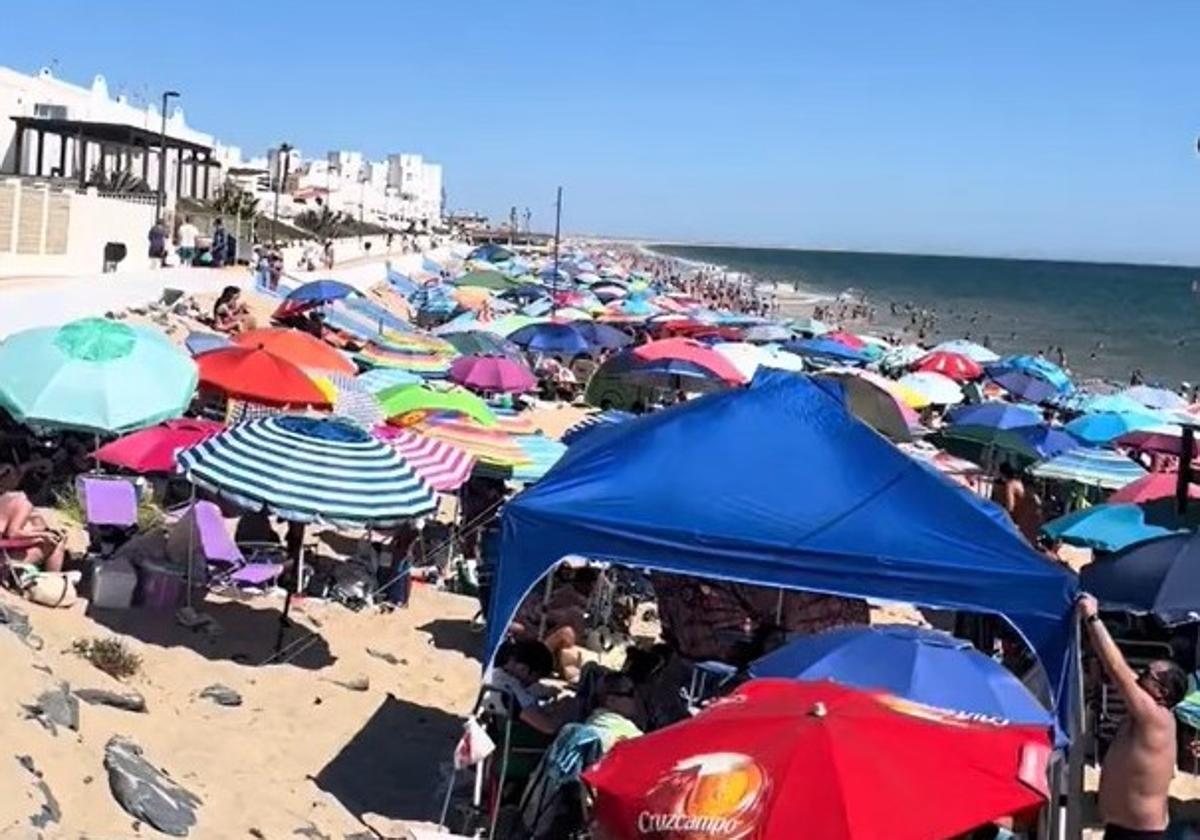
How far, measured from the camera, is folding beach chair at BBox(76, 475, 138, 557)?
9.54 metres

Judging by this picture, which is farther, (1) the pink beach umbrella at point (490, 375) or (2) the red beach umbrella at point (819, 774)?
(1) the pink beach umbrella at point (490, 375)

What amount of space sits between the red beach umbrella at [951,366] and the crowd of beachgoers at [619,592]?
386 inches

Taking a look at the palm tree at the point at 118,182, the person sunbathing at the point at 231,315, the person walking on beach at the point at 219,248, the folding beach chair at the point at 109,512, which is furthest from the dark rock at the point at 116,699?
the palm tree at the point at 118,182

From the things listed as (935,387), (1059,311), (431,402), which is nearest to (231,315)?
(935,387)

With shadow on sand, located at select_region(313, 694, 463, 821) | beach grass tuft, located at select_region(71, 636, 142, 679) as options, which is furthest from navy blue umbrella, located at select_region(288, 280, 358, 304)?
beach grass tuft, located at select_region(71, 636, 142, 679)

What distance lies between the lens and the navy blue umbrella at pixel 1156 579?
7.38 meters

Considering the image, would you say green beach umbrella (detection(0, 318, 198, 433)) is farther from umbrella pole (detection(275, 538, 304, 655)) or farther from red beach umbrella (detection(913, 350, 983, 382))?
red beach umbrella (detection(913, 350, 983, 382))

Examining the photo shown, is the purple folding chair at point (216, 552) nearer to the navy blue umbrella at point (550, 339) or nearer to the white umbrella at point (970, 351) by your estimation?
the navy blue umbrella at point (550, 339)

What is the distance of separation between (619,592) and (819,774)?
670 centimetres

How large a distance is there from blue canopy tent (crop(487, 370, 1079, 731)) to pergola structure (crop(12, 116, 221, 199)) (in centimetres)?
3183

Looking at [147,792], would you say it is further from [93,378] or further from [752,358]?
[752,358]

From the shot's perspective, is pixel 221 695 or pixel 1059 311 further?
pixel 1059 311

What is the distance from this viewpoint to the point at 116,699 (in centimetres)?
714

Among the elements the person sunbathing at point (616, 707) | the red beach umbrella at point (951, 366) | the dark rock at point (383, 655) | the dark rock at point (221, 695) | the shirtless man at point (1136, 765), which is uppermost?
the red beach umbrella at point (951, 366)
